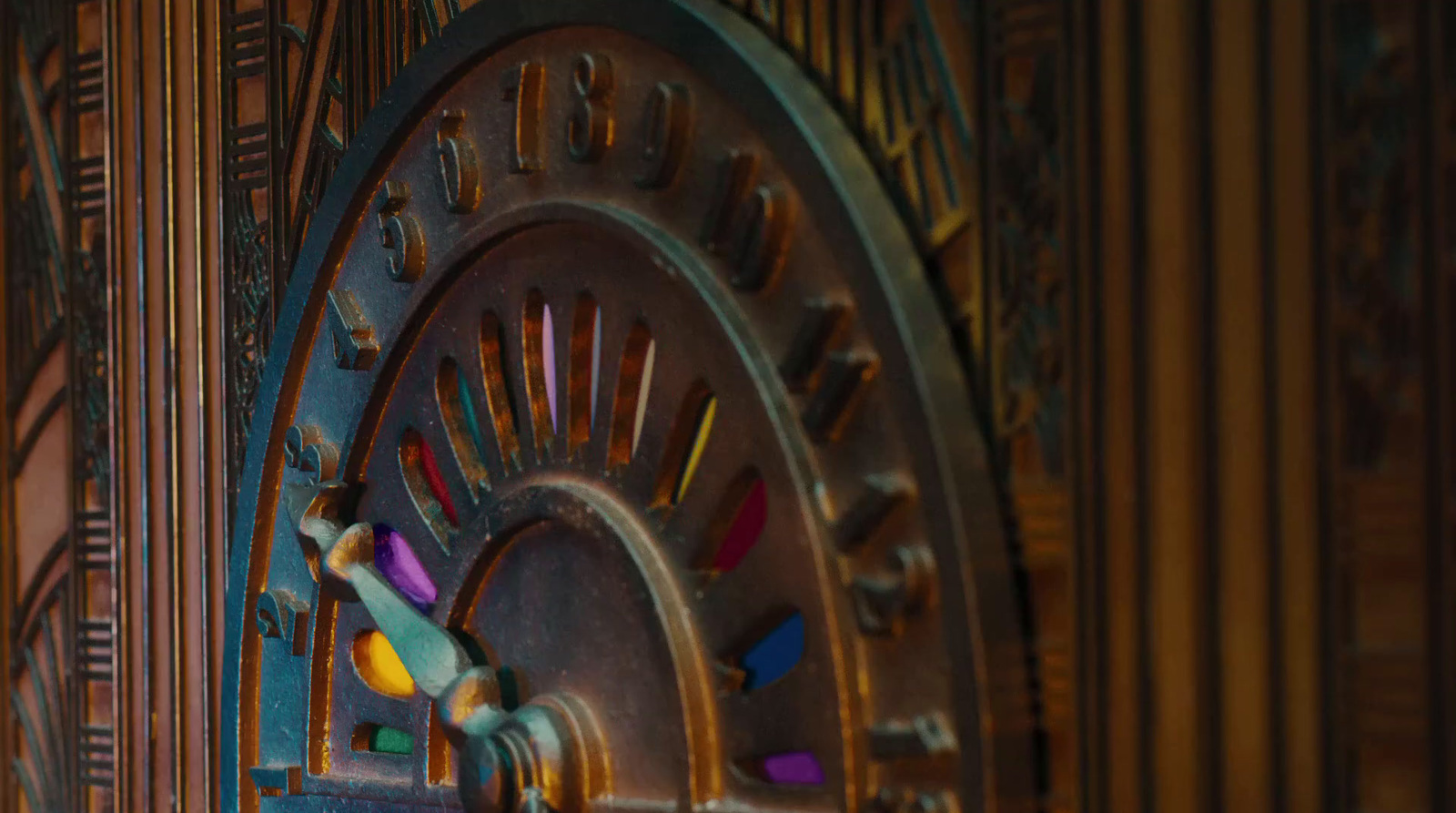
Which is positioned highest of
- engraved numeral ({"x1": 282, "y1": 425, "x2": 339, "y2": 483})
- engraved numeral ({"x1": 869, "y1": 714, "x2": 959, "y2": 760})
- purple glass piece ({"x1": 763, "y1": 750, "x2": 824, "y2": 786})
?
engraved numeral ({"x1": 282, "y1": 425, "x2": 339, "y2": 483})

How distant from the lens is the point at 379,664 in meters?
1.27

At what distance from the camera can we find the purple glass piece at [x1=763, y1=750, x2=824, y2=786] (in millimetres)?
919

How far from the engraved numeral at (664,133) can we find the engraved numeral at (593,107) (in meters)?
0.04

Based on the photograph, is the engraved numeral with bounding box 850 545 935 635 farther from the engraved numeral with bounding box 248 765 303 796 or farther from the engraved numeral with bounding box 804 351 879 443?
the engraved numeral with bounding box 248 765 303 796

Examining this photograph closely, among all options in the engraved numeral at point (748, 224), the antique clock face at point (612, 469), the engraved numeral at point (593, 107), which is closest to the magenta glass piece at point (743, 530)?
the antique clock face at point (612, 469)

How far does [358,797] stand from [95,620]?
48cm

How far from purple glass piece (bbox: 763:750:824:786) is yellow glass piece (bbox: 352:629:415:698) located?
15.2 inches

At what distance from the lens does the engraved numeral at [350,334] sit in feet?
4.13

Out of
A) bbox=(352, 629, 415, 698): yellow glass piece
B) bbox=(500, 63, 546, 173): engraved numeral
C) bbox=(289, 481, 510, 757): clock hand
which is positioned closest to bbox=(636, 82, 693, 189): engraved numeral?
bbox=(500, 63, 546, 173): engraved numeral

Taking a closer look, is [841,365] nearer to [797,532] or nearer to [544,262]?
[797,532]

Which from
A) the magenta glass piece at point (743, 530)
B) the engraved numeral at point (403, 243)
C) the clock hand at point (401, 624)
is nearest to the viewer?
the magenta glass piece at point (743, 530)

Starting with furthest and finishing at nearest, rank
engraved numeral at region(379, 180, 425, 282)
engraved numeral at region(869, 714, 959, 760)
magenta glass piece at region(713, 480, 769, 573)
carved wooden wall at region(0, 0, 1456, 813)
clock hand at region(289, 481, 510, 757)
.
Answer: engraved numeral at region(379, 180, 425, 282) < clock hand at region(289, 481, 510, 757) < magenta glass piece at region(713, 480, 769, 573) < engraved numeral at region(869, 714, 959, 760) < carved wooden wall at region(0, 0, 1456, 813)

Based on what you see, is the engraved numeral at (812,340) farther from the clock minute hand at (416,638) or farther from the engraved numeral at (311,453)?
the engraved numeral at (311,453)

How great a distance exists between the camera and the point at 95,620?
5.24 feet
